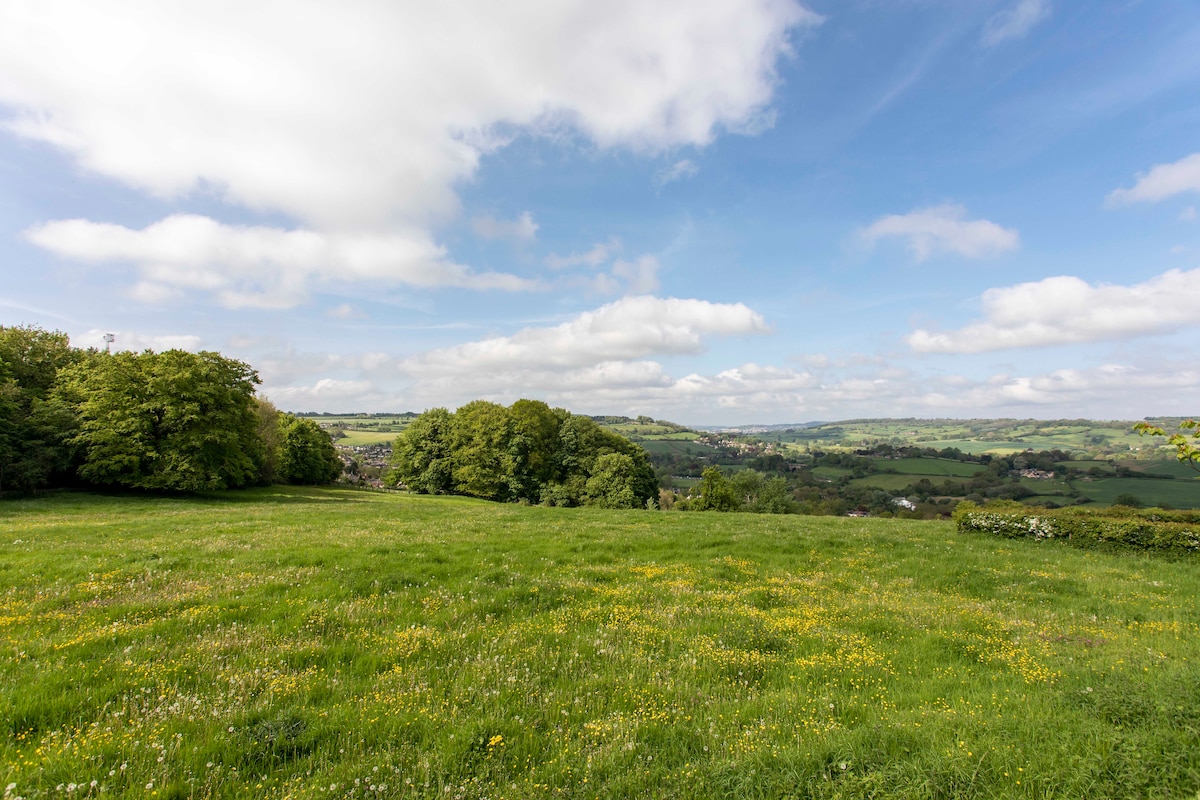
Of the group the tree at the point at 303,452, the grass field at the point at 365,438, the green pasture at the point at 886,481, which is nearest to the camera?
the tree at the point at 303,452

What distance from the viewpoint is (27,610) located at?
8.99 meters

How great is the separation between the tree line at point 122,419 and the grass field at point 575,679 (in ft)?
104

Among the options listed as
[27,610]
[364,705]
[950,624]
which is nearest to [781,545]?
[950,624]

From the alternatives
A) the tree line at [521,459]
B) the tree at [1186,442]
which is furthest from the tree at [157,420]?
the tree at [1186,442]

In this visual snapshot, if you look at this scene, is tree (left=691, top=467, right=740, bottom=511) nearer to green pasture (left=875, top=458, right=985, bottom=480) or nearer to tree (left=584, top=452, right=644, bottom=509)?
tree (left=584, top=452, right=644, bottom=509)

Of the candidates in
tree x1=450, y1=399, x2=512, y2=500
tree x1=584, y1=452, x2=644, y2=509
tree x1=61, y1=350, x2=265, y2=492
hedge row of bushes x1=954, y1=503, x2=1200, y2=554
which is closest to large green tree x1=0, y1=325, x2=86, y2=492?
tree x1=61, y1=350, x2=265, y2=492

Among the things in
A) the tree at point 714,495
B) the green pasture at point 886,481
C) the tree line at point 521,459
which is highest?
the tree line at point 521,459

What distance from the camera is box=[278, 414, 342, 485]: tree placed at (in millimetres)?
70125

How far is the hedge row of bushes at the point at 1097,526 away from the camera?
59.0 ft

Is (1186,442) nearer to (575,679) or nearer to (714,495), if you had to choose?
(575,679)

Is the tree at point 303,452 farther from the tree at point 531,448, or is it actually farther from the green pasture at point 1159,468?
the green pasture at point 1159,468

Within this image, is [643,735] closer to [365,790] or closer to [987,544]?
[365,790]

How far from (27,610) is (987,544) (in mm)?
29685

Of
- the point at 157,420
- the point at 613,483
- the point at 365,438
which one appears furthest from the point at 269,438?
the point at 365,438
